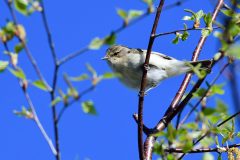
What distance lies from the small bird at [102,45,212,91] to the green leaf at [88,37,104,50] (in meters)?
4.51

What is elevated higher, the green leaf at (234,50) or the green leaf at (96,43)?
the green leaf at (96,43)

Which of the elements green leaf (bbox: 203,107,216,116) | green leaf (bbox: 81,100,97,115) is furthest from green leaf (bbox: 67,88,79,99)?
green leaf (bbox: 203,107,216,116)

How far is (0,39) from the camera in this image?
2299 millimetres

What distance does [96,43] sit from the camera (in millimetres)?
2123

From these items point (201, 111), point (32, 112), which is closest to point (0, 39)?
point (32, 112)

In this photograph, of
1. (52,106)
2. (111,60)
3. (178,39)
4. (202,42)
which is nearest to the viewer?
(52,106)

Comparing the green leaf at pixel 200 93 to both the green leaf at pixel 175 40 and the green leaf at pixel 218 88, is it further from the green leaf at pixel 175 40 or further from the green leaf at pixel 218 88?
the green leaf at pixel 175 40

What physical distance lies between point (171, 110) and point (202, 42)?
1.22 metres

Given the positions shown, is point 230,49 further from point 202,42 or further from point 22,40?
point 202,42

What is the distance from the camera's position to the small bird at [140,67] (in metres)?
6.73

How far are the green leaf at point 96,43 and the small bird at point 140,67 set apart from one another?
4509 millimetres

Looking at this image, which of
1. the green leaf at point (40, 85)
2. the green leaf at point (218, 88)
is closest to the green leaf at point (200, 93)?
the green leaf at point (218, 88)

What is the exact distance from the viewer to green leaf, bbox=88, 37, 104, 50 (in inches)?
82.5

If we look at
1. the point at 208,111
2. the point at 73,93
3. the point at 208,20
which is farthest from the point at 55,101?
the point at 208,20
